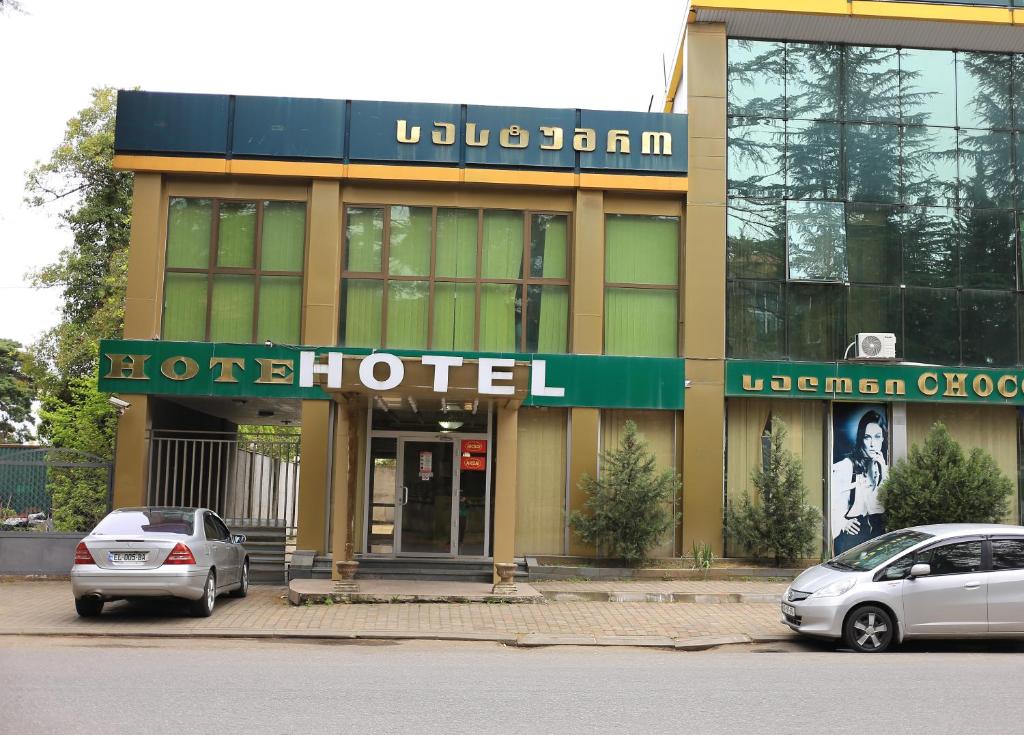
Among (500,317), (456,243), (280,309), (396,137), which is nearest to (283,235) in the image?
(280,309)

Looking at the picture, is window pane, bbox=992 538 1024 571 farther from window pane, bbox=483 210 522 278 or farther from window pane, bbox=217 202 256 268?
window pane, bbox=217 202 256 268

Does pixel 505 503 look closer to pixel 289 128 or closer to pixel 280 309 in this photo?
pixel 280 309

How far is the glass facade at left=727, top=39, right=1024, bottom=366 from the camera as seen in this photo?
19.4 m

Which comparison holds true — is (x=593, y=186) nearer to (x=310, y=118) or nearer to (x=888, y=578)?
(x=310, y=118)

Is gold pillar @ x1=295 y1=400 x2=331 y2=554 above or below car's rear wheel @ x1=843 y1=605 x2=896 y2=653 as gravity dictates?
above

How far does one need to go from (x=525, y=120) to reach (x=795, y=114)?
18.0 ft

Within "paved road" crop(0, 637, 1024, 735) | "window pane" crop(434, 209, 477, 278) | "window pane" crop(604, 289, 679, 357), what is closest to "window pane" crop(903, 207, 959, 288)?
"window pane" crop(604, 289, 679, 357)

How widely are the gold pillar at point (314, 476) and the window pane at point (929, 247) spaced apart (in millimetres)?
11786

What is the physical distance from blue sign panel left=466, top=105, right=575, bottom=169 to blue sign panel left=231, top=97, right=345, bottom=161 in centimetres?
260

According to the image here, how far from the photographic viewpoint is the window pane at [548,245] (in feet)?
63.7

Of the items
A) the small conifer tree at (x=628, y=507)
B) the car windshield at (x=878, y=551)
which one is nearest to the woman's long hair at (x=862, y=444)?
the small conifer tree at (x=628, y=507)

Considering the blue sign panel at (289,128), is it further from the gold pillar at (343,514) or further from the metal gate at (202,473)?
the gold pillar at (343,514)

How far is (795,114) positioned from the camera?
19.8 m

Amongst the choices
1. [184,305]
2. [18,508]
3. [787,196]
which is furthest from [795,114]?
[18,508]
